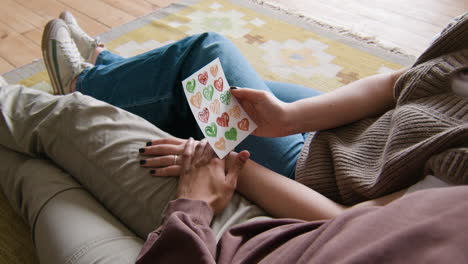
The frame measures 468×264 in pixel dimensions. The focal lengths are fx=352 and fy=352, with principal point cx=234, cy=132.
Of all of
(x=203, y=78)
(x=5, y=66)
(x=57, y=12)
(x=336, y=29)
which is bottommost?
(x=5, y=66)

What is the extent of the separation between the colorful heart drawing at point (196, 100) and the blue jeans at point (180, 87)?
0.37ft

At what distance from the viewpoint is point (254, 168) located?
0.77 meters

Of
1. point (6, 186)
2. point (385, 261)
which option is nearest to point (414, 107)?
point (385, 261)

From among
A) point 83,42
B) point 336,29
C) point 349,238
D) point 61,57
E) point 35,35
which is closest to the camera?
point 349,238

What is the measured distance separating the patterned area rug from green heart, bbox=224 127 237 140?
0.75m

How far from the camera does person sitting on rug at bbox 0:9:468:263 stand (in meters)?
0.55

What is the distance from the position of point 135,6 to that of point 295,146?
1379 millimetres

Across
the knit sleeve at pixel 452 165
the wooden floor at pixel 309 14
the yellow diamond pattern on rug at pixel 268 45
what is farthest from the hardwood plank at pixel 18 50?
the knit sleeve at pixel 452 165

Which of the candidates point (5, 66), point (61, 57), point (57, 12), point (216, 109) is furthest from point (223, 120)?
point (57, 12)

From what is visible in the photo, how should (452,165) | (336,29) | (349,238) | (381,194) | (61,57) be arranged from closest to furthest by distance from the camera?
(349,238) < (452,165) < (381,194) < (61,57) < (336,29)

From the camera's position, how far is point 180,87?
2.93ft

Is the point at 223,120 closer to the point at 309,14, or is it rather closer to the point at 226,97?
the point at 226,97

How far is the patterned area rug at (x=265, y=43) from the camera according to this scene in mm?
1482

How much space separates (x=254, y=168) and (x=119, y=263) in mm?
333
